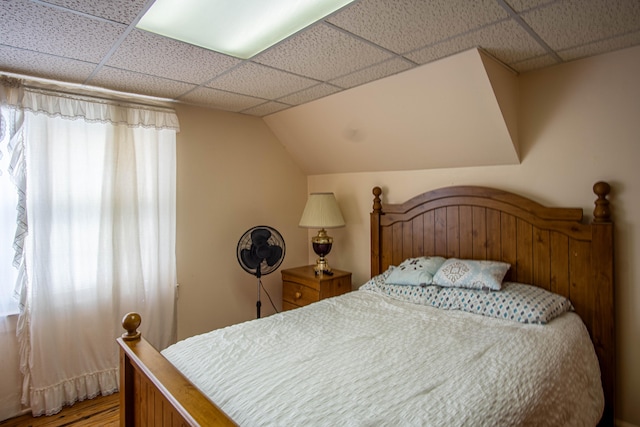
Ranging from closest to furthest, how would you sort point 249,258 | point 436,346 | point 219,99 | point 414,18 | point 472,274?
point 414,18 < point 436,346 < point 472,274 < point 219,99 < point 249,258

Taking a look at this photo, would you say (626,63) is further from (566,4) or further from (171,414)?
(171,414)

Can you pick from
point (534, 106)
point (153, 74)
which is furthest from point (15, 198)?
point (534, 106)

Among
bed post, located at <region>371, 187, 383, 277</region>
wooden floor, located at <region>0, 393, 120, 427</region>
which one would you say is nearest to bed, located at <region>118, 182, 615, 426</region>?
bed post, located at <region>371, 187, 383, 277</region>

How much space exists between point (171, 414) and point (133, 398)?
1.77 ft

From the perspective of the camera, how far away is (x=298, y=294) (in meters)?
3.30

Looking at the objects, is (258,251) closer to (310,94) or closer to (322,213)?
(322,213)

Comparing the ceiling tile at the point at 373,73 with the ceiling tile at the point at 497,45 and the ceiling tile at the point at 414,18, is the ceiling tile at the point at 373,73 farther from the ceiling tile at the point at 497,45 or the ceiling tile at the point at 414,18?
the ceiling tile at the point at 414,18

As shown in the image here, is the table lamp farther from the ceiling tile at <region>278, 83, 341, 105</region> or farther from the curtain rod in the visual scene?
the curtain rod

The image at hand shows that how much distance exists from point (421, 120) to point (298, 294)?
1770 mm

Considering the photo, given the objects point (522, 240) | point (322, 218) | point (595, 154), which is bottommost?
point (522, 240)

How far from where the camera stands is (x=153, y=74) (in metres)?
2.33

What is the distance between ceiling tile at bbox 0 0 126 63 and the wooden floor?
218 centimetres

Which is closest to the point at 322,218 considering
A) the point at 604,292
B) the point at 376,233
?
the point at 376,233

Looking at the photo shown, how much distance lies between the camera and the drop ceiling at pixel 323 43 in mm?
1553
